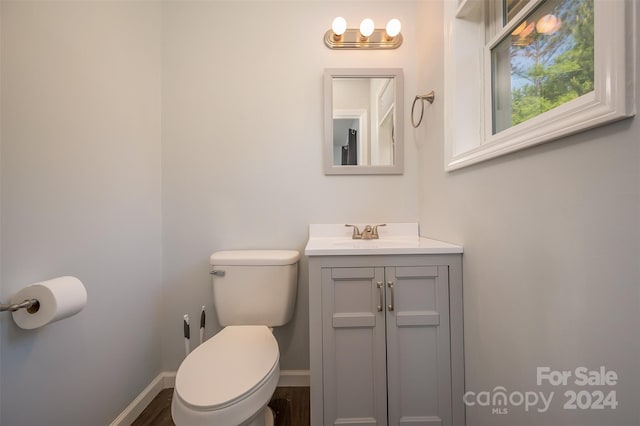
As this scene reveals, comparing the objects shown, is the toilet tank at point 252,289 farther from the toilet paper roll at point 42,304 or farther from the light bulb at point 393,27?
the light bulb at point 393,27

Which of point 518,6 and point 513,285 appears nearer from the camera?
point 513,285

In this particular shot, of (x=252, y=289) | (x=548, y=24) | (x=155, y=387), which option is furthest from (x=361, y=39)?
(x=155, y=387)

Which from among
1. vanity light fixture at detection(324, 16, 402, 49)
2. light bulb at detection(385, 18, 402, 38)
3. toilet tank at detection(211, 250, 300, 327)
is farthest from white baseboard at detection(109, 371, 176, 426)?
light bulb at detection(385, 18, 402, 38)

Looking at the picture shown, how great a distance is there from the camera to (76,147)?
3.27ft

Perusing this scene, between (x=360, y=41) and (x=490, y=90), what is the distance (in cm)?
81

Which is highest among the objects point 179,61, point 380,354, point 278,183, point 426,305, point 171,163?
point 179,61

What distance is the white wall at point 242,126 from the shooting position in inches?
59.2

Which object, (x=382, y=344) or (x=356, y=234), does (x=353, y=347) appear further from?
(x=356, y=234)

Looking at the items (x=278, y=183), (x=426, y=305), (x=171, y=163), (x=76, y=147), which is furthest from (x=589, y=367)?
(x=171, y=163)

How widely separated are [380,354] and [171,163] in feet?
5.04

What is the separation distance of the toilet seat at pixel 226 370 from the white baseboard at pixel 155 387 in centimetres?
53

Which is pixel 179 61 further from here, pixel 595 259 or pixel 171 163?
pixel 595 259

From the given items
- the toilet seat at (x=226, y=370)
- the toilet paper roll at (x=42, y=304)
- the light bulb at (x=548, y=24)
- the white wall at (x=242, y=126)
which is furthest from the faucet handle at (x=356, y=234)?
the toilet paper roll at (x=42, y=304)

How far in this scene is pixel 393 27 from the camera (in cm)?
141
